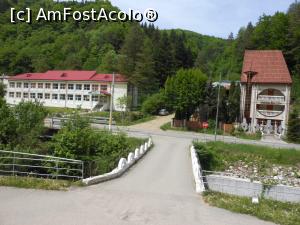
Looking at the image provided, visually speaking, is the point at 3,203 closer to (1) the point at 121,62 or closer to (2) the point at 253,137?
(2) the point at 253,137

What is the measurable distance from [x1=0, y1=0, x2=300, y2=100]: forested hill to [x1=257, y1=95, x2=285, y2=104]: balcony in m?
20.4

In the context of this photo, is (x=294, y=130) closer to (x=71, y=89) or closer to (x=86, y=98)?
(x=86, y=98)

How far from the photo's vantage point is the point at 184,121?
145 ft

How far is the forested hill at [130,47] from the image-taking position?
67.6 metres

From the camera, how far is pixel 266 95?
153 feet

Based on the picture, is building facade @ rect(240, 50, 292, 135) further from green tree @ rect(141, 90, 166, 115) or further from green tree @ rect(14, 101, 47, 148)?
green tree @ rect(14, 101, 47, 148)

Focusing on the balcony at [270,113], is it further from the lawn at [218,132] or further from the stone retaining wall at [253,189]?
the stone retaining wall at [253,189]

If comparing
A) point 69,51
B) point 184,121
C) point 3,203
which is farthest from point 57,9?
point 3,203

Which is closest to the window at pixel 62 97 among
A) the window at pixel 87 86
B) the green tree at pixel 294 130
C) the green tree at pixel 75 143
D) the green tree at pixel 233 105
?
the window at pixel 87 86

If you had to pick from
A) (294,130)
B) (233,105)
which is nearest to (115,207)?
(294,130)

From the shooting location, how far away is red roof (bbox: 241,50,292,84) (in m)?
46.5

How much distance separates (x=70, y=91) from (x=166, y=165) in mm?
48978

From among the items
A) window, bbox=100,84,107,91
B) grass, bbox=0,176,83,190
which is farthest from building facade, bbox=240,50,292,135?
grass, bbox=0,176,83,190

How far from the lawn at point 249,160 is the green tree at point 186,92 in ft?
40.7
